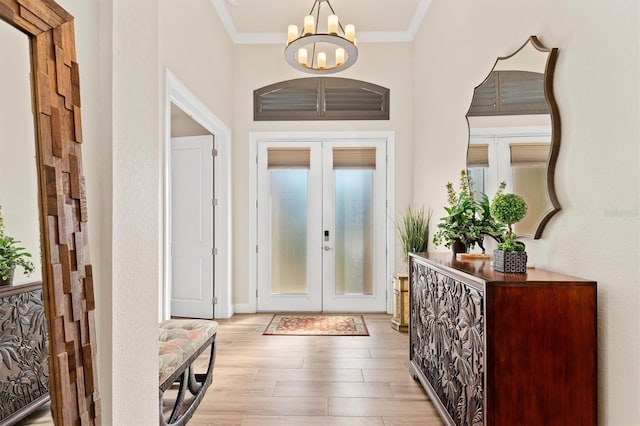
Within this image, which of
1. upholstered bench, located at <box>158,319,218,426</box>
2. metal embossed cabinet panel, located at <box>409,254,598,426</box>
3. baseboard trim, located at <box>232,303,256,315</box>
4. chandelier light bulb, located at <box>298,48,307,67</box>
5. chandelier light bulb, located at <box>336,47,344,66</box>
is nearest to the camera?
metal embossed cabinet panel, located at <box>409,254,598,426</box>

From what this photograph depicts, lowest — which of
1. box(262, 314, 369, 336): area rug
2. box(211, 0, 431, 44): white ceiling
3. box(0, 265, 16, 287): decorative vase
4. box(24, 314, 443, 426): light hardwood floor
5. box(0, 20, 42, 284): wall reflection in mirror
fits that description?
box(262, 314, 369, 336): area rug

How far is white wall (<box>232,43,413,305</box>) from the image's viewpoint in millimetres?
5043

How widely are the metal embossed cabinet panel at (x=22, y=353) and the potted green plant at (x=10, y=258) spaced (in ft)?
0.11

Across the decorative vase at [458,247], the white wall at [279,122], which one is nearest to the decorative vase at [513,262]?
the decorative vase at [458,247]

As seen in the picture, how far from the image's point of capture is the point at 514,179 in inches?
89.1

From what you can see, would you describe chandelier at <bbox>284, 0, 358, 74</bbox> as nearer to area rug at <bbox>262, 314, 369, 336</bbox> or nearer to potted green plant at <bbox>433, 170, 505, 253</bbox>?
potted green plant at <bbox>433, 170, 505, 253</bbox>

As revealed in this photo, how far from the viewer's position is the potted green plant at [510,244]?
1.86 meters

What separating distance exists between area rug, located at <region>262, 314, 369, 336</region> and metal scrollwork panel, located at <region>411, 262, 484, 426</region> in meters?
1.40

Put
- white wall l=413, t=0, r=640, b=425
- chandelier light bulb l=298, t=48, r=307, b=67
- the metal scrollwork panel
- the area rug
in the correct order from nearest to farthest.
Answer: white wall l=413, t=0, r=640, b=425 < the metal scrollwork panel < chandelier light bulb l=298, t=48, r=307, b=67 < the area rug

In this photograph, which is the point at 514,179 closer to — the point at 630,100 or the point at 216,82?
the point at 630,100

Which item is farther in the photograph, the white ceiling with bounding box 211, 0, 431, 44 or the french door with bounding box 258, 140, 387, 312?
the french door with bounding box 258, 140, 387, 312

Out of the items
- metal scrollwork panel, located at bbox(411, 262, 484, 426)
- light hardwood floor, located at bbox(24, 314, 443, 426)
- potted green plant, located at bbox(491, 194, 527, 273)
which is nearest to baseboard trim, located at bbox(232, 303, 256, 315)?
light hardwood floor, located at bbox(24, 314, 443, 426)

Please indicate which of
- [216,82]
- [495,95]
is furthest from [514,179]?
[216,82]

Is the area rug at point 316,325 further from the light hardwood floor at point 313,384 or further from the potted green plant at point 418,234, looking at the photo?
the potted green plant at point 418,234
